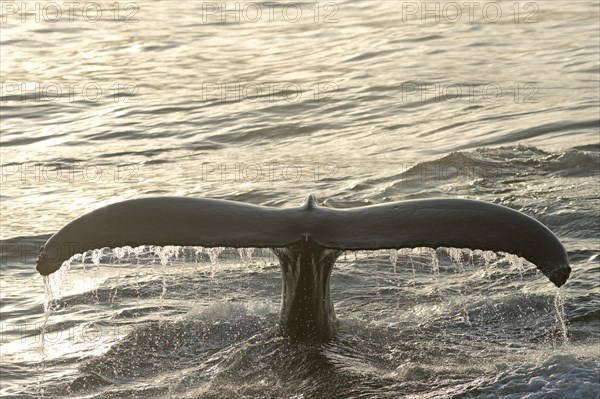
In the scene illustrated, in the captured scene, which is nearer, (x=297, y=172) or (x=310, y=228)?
(x=310, y=228)

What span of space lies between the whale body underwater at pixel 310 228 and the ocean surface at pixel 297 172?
0.20 meters

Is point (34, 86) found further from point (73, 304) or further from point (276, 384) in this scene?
point (276, 384)

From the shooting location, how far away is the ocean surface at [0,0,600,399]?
7398 mm

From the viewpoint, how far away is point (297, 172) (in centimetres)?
1348

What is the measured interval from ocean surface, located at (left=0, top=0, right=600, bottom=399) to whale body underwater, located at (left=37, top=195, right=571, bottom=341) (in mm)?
199

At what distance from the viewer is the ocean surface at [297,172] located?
7398mm

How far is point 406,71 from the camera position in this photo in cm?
1862

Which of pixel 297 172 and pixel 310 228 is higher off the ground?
pixel 310 228

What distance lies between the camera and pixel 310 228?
22.0ft

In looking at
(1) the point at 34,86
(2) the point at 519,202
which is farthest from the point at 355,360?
(1) the point at 34,86

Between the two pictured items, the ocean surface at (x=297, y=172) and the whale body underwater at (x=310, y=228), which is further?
the ocean surface at (x=297, y=172)

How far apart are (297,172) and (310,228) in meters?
6.80

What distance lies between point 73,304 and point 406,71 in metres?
10.1

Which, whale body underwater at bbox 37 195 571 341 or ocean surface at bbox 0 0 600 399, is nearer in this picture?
whale body underwater at bbox 37 195 571 341
